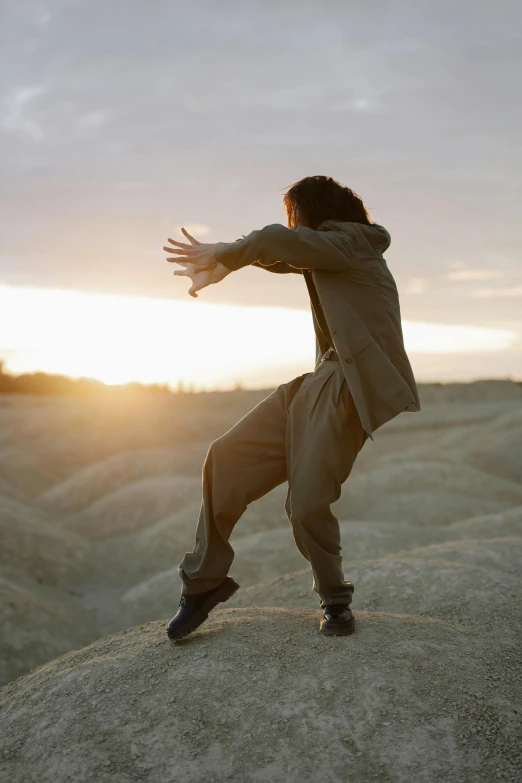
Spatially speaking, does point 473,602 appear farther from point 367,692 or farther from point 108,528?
point 108,528

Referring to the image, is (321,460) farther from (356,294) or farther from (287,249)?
(287,249)

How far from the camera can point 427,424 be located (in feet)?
94.4

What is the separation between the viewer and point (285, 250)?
374 centimetres

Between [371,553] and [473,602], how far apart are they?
4575mm

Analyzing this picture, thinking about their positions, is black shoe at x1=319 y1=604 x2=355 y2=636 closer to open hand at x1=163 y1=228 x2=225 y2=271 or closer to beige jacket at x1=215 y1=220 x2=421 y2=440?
beige jacket at x1=215 y1=220 x2=421 y2=440

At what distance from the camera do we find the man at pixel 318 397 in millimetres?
3893

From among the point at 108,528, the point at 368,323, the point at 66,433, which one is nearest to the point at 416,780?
the point at 368,323

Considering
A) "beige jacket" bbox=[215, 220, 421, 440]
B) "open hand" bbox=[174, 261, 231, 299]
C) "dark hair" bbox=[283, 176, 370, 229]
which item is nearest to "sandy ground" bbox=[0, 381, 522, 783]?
"beige jacket" bbox=[215, 220, 421, 440]

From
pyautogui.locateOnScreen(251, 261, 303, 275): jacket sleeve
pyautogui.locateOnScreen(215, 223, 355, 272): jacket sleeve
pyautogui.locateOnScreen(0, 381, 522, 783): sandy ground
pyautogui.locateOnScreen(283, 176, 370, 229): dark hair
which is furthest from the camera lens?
pyautogui.locateOnScreen(251, 261, 303, 275): jacket sleeve

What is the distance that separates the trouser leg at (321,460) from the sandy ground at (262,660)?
1.64 ft

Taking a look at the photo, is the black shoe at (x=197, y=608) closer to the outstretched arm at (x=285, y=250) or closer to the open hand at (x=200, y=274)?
the open hand at (x=200, y=274)

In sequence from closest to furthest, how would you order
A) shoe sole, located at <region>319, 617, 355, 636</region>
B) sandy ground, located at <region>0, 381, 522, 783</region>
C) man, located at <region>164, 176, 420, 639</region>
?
sandy ground, located at <region>0, 381, 522, 783</region> < man, located at <region>164, 176, 420, 639</region> < shoe sole, located at <region>319, 617, 355, 636</region>

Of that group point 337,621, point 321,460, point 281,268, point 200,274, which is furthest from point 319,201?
point 337,621

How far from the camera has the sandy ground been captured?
3.38 meters
